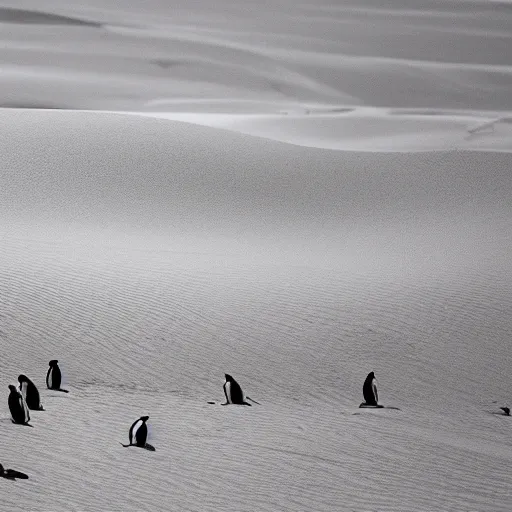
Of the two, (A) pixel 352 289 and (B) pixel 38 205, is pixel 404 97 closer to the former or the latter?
(B) pixel 38 205

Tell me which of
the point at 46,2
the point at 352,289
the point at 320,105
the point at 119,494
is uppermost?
the point at 46,2

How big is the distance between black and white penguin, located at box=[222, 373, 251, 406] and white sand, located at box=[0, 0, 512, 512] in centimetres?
18

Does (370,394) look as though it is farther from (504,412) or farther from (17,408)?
(17,408)

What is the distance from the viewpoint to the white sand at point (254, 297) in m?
5.23

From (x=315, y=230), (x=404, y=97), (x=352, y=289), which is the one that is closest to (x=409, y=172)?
(x=315, y=230)

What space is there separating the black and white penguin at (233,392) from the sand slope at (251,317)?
0.12 metres

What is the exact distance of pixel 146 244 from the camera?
448 inches

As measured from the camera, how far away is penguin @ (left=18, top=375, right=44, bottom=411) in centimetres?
608

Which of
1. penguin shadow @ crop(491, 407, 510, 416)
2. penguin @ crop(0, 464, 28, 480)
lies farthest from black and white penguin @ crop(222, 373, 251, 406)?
penguin @ crop(0, 464, 28, 480)

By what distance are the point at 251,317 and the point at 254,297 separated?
1.78ft

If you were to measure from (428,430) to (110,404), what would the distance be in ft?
6.09

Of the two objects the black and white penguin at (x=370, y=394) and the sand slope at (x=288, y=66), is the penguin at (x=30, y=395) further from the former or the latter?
the sand slope at (x=288, y=66)

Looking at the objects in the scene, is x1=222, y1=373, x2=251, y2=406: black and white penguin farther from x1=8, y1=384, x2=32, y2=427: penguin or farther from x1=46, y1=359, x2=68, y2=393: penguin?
x1=8, y1=384, x2=32, y2=427: penguin

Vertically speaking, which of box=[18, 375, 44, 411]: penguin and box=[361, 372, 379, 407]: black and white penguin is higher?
box=[361, 372, 379, 407]: black and white penguin
